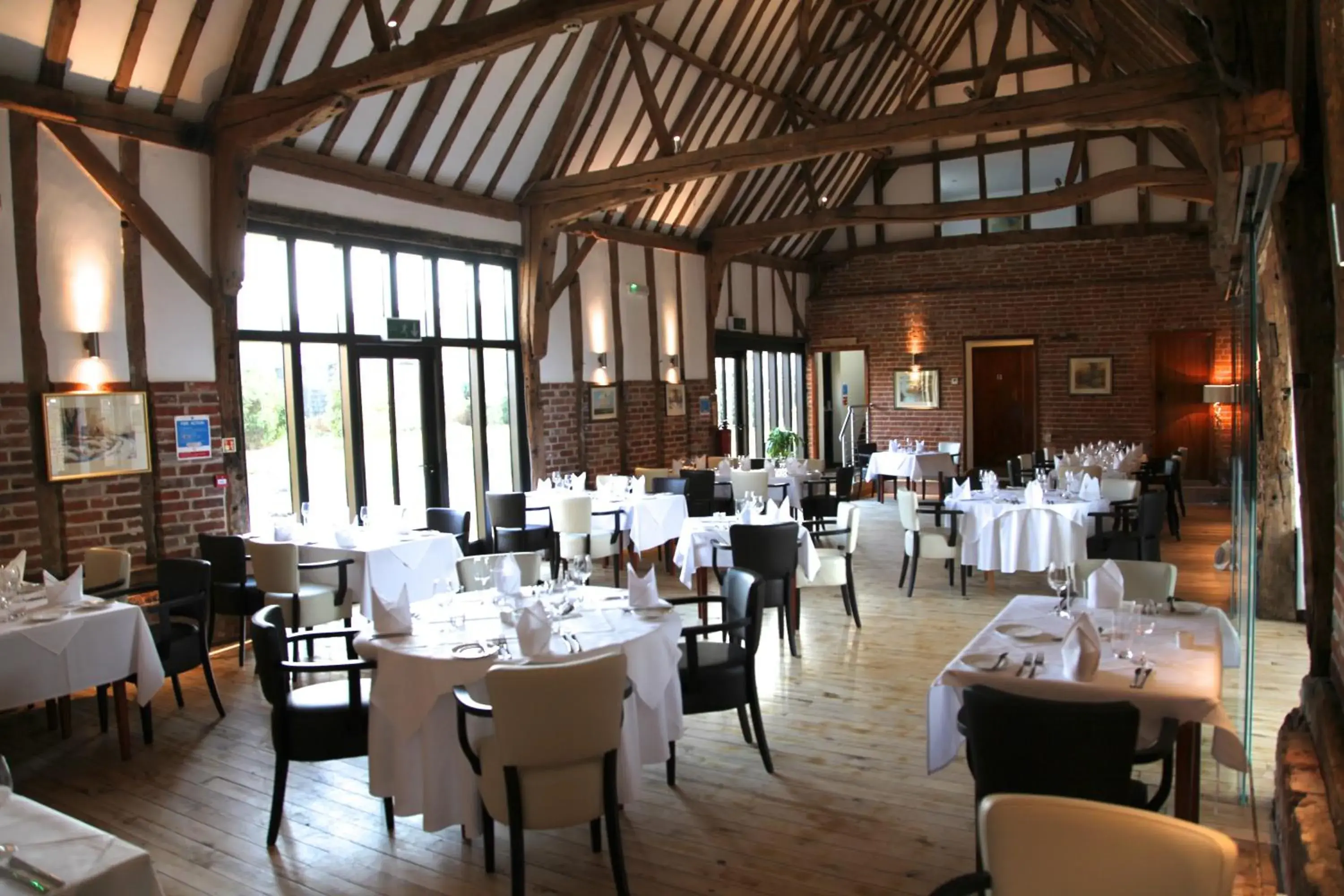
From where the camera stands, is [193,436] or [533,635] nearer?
[533,635]

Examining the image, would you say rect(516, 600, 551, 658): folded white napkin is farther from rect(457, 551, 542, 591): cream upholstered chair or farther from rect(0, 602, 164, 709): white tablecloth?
rect(0, 602, 164, 709): white tablecloth

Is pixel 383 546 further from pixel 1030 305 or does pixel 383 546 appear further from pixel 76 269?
pixel 1030 305

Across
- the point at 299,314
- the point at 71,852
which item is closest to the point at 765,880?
the point at 71,852

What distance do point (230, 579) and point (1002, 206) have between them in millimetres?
9377

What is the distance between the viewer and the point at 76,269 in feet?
22.3

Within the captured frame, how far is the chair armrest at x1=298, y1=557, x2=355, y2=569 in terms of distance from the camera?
6.49 metres

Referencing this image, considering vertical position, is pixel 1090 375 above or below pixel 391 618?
above

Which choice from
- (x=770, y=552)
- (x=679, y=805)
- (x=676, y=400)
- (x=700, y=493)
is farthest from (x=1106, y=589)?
(x=676, y=400)

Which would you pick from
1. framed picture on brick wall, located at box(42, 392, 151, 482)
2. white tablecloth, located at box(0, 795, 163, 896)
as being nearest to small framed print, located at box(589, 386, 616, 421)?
framed picture on brick wall, located at box(42, 392, 151, 482)

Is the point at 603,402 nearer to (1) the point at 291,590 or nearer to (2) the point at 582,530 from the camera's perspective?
(2) the point at 582,530

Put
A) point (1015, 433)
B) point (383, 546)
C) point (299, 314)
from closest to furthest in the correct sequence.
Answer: point (383, 546) < point (299, 314) < point (1015, 433)

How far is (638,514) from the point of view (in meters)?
8.96

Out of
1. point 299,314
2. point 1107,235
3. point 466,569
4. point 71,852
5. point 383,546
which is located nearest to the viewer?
point 71,852

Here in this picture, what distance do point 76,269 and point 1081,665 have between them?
22.3 feet
